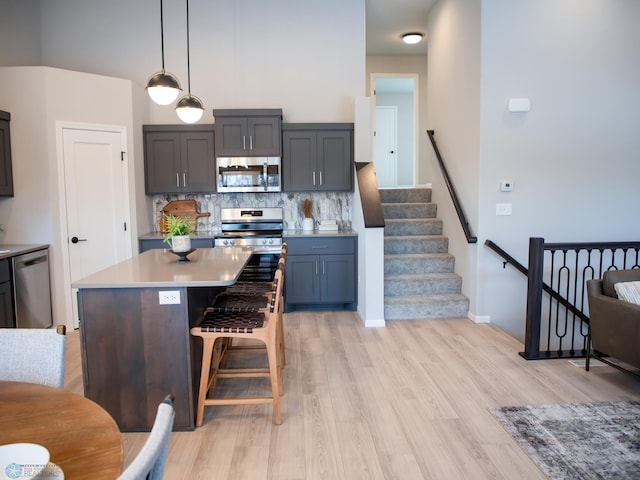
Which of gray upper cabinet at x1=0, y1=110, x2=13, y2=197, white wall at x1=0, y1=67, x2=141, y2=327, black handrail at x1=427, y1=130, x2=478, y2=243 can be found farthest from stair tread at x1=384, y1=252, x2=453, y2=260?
gray upper cabinet at x1=0, y1=110, x2=13, y2=197

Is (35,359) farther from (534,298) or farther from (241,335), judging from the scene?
(534,298)

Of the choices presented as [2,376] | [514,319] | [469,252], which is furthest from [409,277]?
[2,376]

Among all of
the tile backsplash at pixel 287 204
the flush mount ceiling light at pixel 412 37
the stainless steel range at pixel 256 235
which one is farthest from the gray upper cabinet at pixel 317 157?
the flush mount ceiling light at pixel 412 37

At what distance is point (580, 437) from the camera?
2.46 m

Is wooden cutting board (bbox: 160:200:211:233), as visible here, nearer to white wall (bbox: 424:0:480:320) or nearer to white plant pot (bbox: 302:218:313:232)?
white plant pot (bbox: 302:218:313:232)

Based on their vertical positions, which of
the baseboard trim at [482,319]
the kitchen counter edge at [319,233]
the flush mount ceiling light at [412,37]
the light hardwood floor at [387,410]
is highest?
the flush mount ceiling light at [412,37]

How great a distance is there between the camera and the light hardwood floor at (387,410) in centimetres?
225

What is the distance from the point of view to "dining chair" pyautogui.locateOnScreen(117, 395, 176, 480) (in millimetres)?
823

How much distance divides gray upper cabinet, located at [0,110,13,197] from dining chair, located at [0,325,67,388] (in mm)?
3200

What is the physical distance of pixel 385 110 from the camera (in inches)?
373

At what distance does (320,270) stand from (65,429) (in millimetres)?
3857

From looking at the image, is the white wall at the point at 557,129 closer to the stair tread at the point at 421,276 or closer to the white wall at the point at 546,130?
the white wall at the point at 546,130

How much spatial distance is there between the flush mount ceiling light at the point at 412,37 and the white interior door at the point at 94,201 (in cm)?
Answer: 452

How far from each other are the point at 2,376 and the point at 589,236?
503cm
